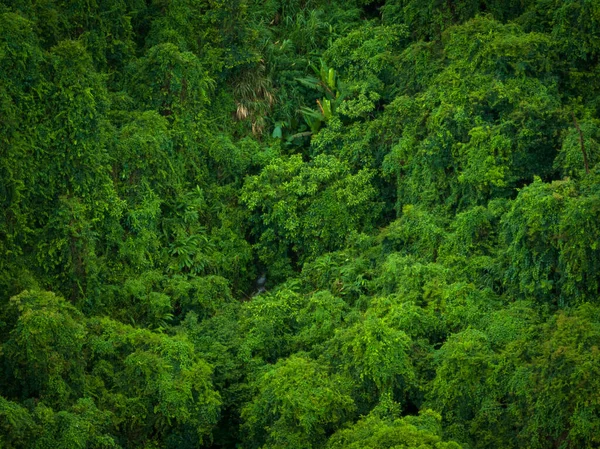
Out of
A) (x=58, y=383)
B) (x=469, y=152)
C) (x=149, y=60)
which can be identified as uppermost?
(x=149, y=60)

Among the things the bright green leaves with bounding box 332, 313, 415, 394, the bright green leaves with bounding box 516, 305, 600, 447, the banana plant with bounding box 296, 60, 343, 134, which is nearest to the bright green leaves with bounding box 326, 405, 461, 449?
the bright green leaves with bounding box 332, 313, 415, 394

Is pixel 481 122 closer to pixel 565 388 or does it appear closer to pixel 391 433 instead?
pixel 565 388

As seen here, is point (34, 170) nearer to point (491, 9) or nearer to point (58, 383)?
point (58, 383)

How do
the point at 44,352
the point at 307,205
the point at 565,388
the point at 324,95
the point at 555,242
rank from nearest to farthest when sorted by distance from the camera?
the point at 565,388
the point at 44,352
the point at 555,242
the point at 307,205
the point at 324,95

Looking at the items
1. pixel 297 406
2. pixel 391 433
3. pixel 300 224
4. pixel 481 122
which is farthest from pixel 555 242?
pixel 300 224

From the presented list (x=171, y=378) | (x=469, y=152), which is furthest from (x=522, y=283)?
(x=171, y=378)

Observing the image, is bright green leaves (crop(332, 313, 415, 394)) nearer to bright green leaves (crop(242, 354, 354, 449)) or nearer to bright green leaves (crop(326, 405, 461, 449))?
bright green leaves (crop(242, 354, 354, 449))

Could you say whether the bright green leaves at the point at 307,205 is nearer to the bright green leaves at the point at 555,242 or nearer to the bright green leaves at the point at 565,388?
the bright green leaves at the point at 555,242
